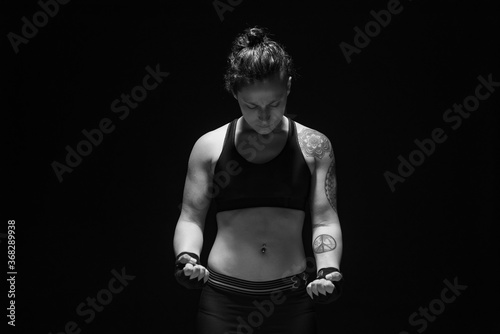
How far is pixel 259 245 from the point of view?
123 inches

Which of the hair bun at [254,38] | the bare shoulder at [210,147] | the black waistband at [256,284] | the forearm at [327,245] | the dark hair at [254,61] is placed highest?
the hair bun at [254,38]

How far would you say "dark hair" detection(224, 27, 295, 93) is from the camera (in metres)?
3.07

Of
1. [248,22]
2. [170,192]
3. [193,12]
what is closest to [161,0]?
[193,12]

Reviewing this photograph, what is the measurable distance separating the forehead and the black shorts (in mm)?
642

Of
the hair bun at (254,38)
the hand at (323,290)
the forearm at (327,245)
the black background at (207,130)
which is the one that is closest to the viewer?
the hand at (323,290)

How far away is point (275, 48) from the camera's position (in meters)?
3.14

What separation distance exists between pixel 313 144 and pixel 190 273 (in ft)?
2.22

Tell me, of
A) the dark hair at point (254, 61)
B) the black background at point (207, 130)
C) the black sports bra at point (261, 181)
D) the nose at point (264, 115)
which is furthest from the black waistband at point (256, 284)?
the black background at point (207, 130)

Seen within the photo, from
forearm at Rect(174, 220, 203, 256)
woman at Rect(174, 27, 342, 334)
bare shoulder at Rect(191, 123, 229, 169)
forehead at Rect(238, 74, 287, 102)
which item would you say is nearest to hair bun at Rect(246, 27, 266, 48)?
woman at Rect(174, 27, 342, 334)

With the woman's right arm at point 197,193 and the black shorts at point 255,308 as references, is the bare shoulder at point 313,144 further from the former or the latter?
the black shorts at point 255,308

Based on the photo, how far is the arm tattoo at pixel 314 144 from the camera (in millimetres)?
3197

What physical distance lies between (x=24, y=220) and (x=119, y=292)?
0.60m

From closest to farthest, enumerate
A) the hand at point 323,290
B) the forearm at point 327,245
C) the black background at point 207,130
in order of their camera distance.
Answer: the hand at point 323,290
the forearm at point 327,245
the black background at point 207,130

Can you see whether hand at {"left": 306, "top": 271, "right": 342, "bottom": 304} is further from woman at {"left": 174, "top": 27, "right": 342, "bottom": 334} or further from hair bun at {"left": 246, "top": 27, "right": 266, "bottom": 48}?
hair bun at {"left": 246, "top": 27, "right": 266, "bottom": 48}
